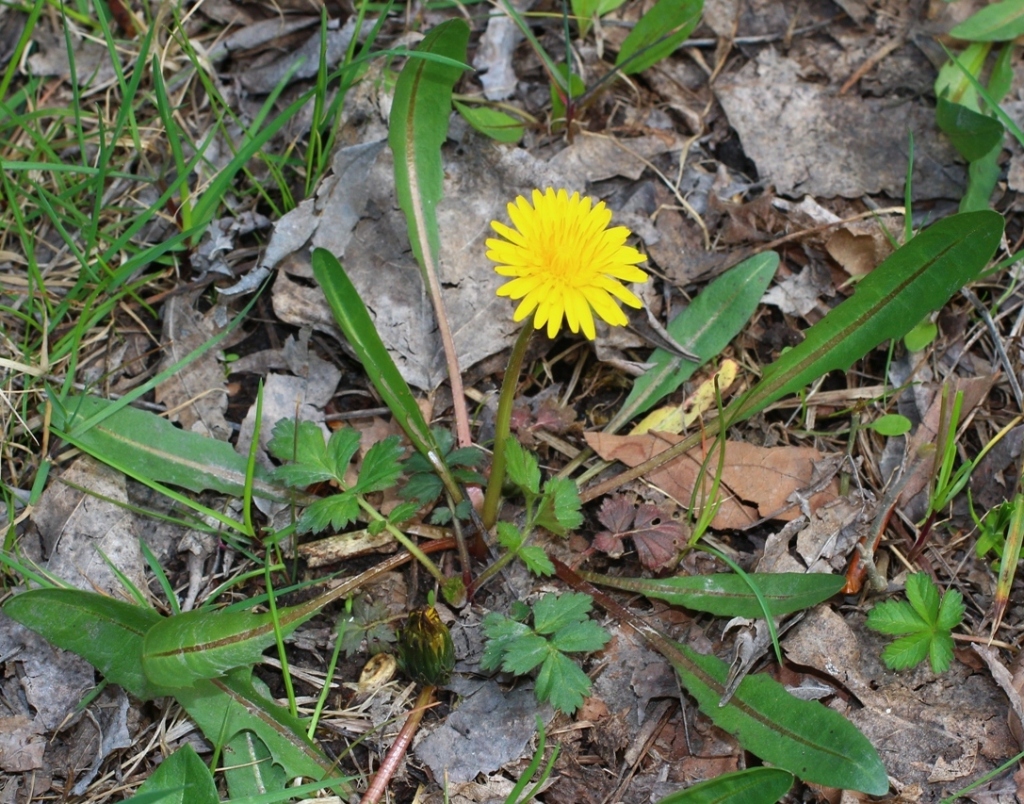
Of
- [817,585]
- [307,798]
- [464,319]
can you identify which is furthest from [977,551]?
[307,798]

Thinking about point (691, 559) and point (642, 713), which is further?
point (691, 559)

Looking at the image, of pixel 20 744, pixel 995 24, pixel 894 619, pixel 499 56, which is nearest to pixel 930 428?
pixel 894 619

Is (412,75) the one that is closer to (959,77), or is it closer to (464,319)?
(464,319)

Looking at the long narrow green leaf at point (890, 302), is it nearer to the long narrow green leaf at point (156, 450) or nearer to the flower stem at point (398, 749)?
the flower stem at point (398, 749)

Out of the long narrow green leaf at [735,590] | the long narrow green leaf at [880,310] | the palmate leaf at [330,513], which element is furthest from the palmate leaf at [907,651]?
the palmate leaf at [330,513]

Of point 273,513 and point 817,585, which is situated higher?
point 817,585

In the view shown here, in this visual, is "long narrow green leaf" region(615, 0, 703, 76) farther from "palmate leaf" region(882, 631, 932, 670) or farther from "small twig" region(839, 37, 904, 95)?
"palmate leaf" region(882, 631, 932, 670)

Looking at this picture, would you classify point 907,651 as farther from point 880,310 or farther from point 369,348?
point 369,348
